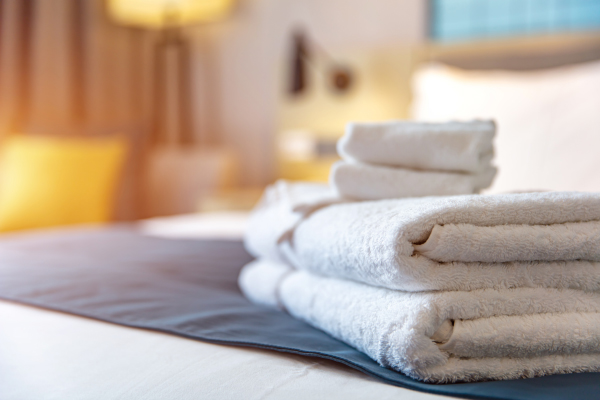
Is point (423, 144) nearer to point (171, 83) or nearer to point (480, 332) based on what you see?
point (480, 332)

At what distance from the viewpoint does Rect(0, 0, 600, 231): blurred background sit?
1434mm

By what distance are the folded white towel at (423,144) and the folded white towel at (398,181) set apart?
0.6 inches

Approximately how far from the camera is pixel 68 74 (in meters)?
2.79

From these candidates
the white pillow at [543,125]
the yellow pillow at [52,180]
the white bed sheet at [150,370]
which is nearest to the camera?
the white bed sheet at [150,370]

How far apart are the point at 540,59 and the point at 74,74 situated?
2.29 m

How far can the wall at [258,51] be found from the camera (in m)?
2.64

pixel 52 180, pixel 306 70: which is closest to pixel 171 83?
pixel 306 70

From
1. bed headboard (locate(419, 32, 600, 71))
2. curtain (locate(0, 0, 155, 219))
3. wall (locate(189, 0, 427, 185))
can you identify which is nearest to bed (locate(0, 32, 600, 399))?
bed headboard (locate(419, 32, 600, 71))

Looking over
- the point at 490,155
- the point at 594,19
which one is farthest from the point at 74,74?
the point at 490,155

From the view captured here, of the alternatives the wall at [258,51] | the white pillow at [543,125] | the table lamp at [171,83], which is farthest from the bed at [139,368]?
the table lamp at [171,83]

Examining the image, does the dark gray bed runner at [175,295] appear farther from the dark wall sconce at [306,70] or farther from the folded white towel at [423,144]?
the dark wall sconce at [306,70]

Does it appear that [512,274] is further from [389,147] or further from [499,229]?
[389,147]

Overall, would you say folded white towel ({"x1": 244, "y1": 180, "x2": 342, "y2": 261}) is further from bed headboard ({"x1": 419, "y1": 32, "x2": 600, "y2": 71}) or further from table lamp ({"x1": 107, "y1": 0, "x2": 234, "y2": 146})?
table lamp ({"x1": 107, "y1": 0, "x2": 234, "y2": 146})

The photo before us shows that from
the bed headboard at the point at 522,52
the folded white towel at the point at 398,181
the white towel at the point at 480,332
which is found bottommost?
the white towel at the point at 480,332
